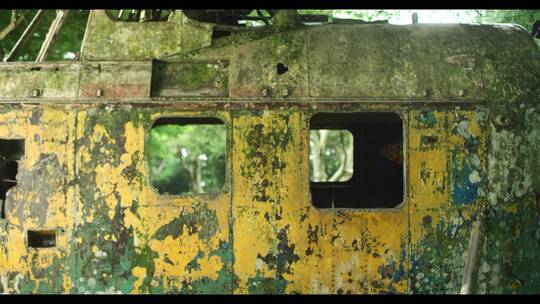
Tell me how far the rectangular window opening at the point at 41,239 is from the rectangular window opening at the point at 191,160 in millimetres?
15633

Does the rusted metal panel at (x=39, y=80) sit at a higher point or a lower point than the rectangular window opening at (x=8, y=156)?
higher

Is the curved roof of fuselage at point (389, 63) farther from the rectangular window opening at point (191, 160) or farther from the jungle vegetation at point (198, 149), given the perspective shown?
the rectangular window opening at point (191, 160)

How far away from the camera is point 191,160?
25844 mm

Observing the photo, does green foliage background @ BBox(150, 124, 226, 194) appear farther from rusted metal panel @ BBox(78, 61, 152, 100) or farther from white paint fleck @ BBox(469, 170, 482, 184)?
white paint fleck @ BBox(469, 170, 482, 184)

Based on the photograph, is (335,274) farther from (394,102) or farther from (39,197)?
(39,197)

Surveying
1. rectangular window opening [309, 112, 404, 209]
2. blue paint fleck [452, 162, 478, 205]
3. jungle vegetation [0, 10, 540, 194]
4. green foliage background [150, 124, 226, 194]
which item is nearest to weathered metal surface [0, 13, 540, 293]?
blue paint fleck [452, 162, 478, 205]

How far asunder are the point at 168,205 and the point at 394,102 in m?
2.19

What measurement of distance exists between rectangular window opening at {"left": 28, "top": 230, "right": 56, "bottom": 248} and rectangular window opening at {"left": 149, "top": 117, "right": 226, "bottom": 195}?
15633 mm

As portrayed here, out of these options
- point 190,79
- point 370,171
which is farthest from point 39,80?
point 370,171

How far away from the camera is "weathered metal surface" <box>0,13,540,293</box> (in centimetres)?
517

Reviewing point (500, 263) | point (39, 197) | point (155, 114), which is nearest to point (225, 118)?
point (155, 114)

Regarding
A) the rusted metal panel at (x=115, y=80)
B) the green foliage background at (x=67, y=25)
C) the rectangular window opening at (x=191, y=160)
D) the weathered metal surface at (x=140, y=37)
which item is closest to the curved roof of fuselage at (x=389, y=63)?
the weathered metal surface at (x=140, y=37)

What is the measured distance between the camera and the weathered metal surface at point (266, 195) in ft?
17.0

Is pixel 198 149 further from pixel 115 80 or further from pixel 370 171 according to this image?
pixel 115 80
